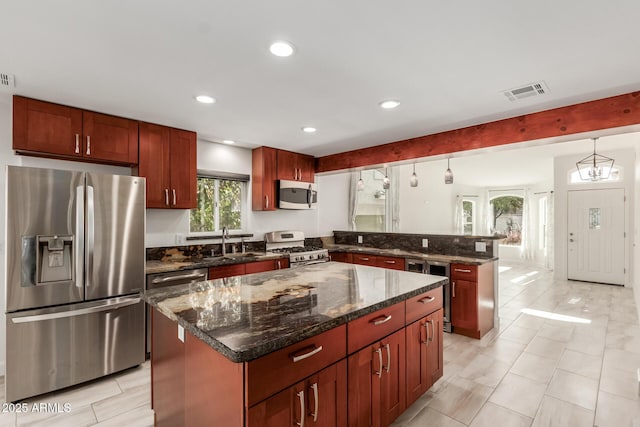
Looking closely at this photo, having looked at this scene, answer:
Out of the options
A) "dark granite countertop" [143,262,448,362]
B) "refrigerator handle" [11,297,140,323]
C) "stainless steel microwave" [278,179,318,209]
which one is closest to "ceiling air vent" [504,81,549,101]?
"dark granite countertop" [143,262,448,362]

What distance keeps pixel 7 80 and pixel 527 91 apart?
12.6 feet

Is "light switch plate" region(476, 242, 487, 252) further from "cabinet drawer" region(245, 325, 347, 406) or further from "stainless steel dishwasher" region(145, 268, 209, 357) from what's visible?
"stainless steel dishwasher" region(145, 268, 209, 357)

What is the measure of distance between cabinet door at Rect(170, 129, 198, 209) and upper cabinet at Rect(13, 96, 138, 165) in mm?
398

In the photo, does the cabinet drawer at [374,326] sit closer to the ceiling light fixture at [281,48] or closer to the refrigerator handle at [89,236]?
the ceiling light fixture at [281,48]

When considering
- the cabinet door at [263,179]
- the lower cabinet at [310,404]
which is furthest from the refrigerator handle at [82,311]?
the lower cabinet at [310,404]

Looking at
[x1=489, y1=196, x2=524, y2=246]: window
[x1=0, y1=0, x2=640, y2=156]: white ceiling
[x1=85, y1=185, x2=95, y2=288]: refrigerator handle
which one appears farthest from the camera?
[x1=489, y1=196, x2=524, y2=246]: window

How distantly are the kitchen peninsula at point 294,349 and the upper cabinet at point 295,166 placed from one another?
8.06 feet

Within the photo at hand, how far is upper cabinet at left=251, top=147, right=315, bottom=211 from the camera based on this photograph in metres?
4.34

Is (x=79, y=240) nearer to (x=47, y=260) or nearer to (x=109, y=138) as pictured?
(x=47, y=260)

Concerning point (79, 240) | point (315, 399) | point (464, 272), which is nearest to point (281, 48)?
point (315, 399)

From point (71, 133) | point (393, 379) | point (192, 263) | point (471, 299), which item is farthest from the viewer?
point (471, 299)

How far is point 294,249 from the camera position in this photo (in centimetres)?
464

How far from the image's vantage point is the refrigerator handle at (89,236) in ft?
8.41

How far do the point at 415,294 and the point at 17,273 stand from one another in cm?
291
